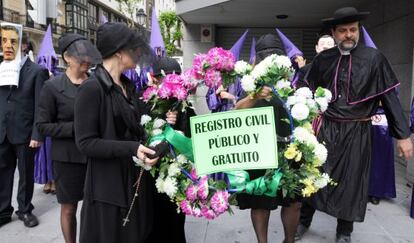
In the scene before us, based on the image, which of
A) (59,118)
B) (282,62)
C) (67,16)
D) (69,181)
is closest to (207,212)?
(282,62)

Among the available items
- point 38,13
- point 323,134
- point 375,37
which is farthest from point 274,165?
point 375,37

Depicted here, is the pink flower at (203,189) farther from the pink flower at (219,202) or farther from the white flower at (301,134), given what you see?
the white flower at (301,134)

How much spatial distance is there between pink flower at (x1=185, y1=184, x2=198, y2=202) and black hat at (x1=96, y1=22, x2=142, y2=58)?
0.86 m

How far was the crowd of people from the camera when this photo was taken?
2238 millimetres

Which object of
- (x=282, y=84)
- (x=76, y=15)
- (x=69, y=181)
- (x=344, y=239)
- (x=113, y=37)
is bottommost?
(x=344, y=239)

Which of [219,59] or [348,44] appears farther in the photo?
[348,44]

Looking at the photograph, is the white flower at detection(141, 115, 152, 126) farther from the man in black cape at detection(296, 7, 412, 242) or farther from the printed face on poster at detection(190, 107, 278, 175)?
the man in black cape at detection(296, 7, 412, 242)

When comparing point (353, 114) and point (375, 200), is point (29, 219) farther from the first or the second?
point (375, 200)

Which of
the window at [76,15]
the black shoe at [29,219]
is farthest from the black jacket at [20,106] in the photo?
the window at [76,15]

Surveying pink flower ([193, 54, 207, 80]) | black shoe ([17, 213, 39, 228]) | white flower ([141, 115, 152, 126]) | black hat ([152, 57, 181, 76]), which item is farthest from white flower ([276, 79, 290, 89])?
black shoe ([17, 213, 39, 228])

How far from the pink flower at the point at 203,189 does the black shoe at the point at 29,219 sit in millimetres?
2669

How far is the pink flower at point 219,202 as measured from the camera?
2.20 metres

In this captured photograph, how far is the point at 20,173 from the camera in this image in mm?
4188

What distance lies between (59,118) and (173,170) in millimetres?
1399
